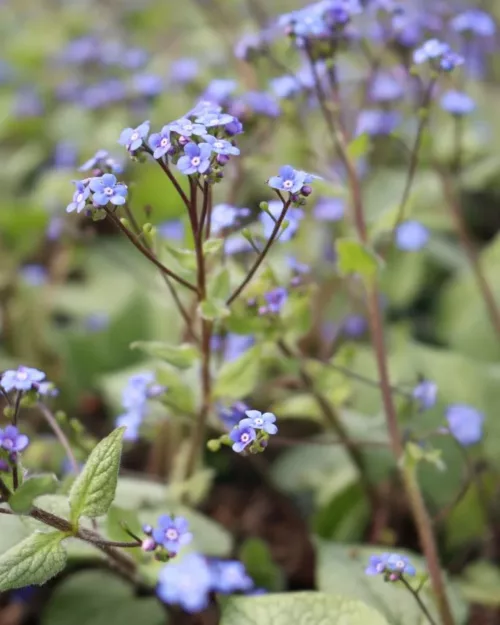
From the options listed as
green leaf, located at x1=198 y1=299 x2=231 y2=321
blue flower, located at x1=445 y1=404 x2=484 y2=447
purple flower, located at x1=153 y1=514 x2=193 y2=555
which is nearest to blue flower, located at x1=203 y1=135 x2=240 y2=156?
green leaf, located at x1=198 y1=299 x2=231 y2=321

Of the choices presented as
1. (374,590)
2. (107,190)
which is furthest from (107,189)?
(374,590)

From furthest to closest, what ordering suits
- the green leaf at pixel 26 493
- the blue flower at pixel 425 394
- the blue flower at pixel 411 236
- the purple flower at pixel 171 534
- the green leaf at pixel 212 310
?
the blue flower at pixel 411 236, the blue flower at pixel 425 394, the green leaf at pixel 212 310, the purple flower at pixel 171 534, the green leaf at pixel 26 493

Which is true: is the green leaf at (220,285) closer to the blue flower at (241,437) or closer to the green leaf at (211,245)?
the green leaf at (211,245)

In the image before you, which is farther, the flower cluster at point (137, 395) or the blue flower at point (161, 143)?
the flower cluster at point (137, 395)

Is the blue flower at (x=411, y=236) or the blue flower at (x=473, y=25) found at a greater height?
the blue flower at (x=473, y=25)

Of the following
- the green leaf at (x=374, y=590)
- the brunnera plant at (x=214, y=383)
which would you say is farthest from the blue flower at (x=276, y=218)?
the green leaf at (x=374, y=590)

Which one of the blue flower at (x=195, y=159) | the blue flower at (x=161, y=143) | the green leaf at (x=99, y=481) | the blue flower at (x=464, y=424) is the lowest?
the blue flower at (x=464, y=424)

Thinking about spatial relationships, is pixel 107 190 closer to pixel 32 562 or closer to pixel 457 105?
pixel 32 562

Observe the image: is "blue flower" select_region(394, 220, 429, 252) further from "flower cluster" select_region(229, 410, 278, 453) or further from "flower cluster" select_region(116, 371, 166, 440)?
"flower cluster" select_region(229, 410, 278, 453)
